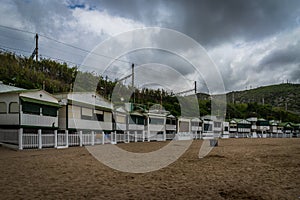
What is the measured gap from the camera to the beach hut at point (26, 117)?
55.3ft

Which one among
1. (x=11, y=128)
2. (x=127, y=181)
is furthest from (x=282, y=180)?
(x=11, y=128)

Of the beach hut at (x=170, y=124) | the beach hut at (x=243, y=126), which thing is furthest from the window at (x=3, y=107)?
the beach hut at (x=243, y=126)

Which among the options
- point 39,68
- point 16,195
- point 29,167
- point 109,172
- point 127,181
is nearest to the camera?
point 16,195

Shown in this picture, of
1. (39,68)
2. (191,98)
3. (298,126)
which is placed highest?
(39,68)

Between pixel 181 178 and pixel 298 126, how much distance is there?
293 feet

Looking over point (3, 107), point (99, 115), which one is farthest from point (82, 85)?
point (3, 107)

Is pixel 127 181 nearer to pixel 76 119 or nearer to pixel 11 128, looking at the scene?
pixel 11 128

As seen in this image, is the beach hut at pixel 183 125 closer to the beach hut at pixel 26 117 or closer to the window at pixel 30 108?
the beach hut at pixel 26 117

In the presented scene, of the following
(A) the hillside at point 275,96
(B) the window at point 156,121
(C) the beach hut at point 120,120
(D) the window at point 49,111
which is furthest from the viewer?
(A) the hillside at point 275,96

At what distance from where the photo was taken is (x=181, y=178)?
7969 mm

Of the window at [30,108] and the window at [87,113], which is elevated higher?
the window at [30,108]

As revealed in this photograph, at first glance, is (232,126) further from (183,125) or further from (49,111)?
(49,111)

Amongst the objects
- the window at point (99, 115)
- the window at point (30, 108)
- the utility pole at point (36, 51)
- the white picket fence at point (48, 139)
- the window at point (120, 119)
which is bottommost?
the white picket fence at point (48, 139)

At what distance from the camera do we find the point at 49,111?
21.0 metres
